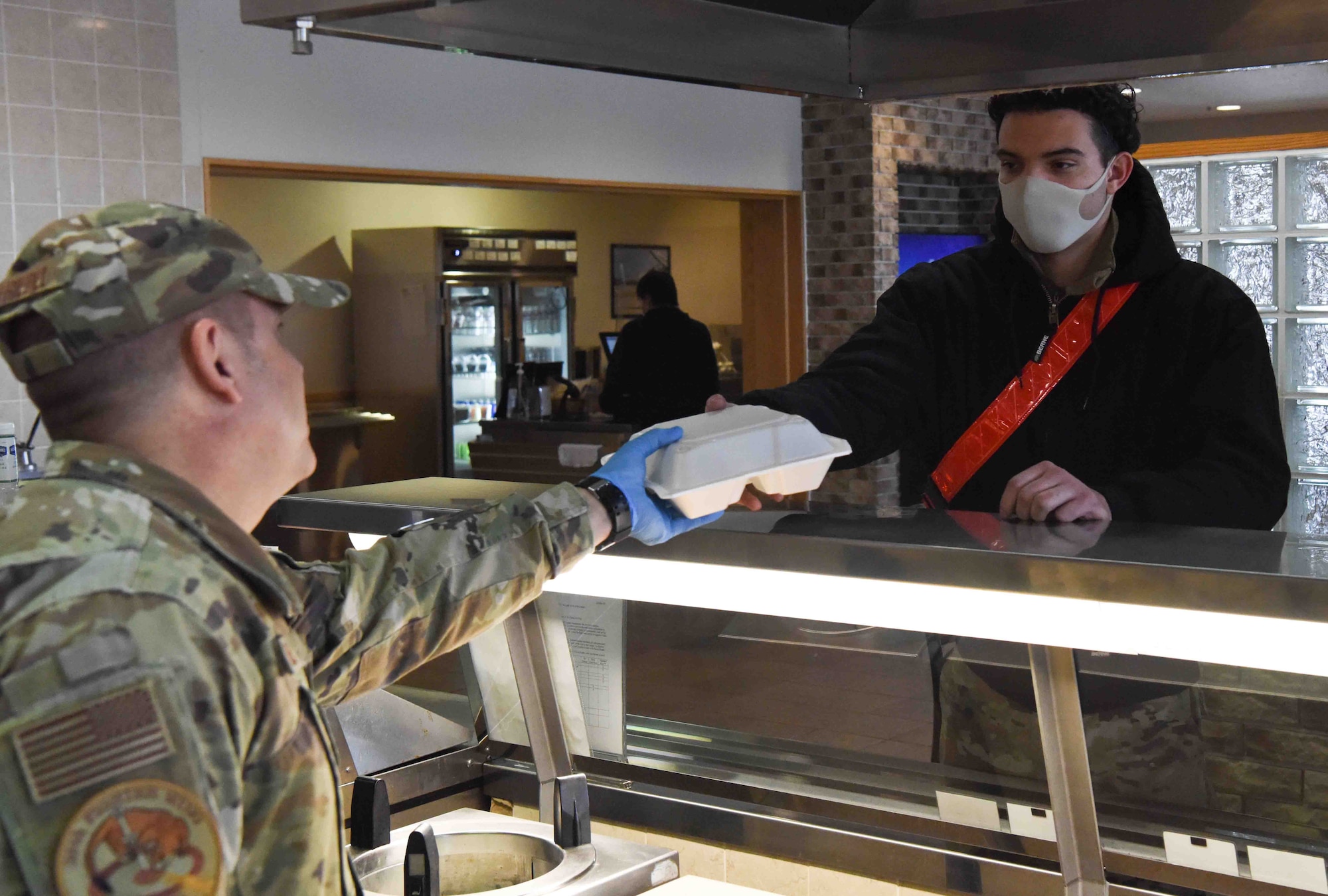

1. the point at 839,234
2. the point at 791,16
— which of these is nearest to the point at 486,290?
the point at 839,234

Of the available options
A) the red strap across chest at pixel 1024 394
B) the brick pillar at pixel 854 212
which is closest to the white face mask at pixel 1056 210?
the red strap across chest at pixel 1024 394

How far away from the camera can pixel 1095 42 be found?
6.48ft

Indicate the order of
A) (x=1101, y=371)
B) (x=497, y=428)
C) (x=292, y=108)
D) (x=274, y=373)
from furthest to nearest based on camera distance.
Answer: (x=497, y=428) → (x=292, y=108) → (x=1101, y=371) → (x=274, y=373)

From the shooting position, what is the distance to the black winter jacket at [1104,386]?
1.85 m

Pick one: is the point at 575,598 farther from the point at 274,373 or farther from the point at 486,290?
the point at 486,290

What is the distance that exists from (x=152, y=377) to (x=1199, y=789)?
1203 mm

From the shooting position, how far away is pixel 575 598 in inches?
75.5

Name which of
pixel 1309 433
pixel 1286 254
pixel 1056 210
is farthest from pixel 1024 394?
pixel 1309 433

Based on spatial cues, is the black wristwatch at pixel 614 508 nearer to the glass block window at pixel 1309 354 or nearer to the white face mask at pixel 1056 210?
the white face mask at pixel 1056 210

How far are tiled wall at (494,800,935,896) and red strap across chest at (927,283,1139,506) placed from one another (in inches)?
29.0

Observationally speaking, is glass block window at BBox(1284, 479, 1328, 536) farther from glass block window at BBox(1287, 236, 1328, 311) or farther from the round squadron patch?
the round squadron patch

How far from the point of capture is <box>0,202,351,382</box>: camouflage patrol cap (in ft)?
2.85

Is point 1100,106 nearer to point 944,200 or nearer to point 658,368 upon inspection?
point 658,368

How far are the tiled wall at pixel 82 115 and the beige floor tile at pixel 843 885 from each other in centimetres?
375
